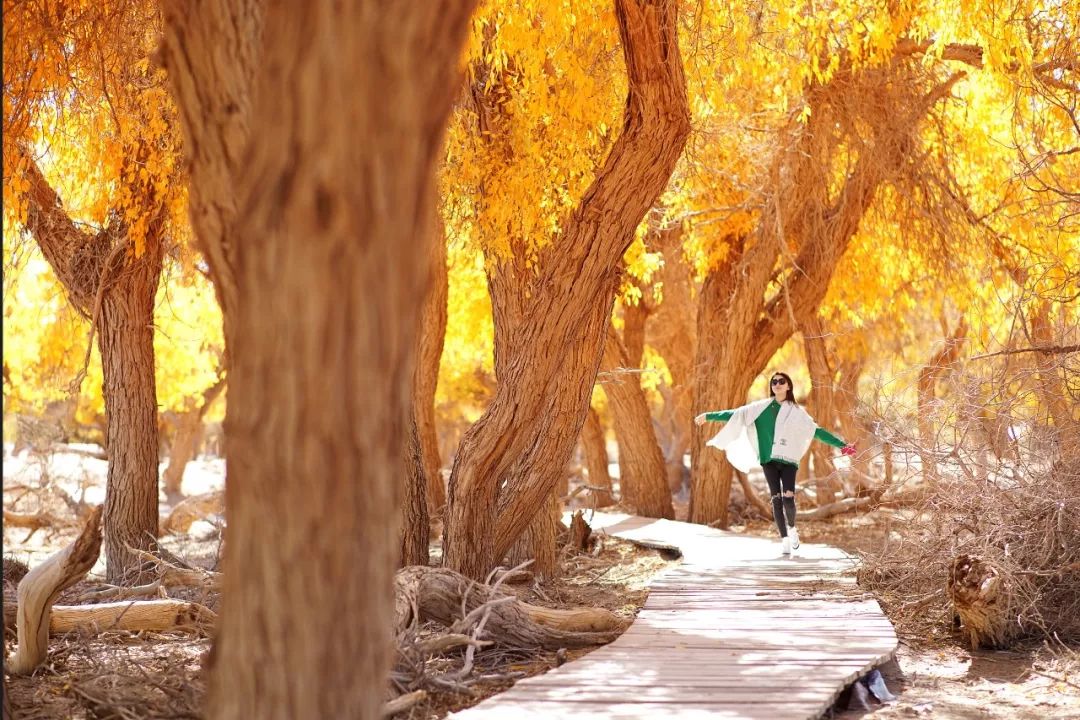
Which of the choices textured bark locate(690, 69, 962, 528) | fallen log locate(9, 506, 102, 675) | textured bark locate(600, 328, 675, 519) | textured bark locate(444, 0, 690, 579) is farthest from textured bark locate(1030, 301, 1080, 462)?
textured bark locate(600, 328, 675, 519)

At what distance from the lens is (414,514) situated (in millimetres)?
8797

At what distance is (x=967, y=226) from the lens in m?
12.3

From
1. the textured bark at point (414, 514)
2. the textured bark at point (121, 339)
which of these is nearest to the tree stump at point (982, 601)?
the textured bark at point (414, 514)

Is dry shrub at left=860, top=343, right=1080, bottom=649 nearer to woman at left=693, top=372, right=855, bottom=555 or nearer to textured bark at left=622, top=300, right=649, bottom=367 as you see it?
woman at left=693, top=372, right=855, bottom=555

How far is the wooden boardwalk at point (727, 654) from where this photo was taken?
513cm

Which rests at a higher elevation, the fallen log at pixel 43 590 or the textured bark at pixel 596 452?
the textured bark at pixel 596 452

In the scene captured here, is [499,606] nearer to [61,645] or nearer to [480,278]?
[61,645]

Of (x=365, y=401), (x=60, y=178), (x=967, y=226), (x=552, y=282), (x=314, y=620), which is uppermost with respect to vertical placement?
(x=60, y=178)

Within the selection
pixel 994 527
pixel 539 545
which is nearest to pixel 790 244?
pixel 539 545

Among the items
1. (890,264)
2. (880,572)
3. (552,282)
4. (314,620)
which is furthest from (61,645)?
(890,264)

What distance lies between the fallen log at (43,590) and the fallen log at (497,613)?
1771 millimetres

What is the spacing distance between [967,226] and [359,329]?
10.7m

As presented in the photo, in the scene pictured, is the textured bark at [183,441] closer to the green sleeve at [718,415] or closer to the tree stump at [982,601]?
the green sleeve at [718,415]

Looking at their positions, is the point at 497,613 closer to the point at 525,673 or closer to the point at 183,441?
the point at 525,673
